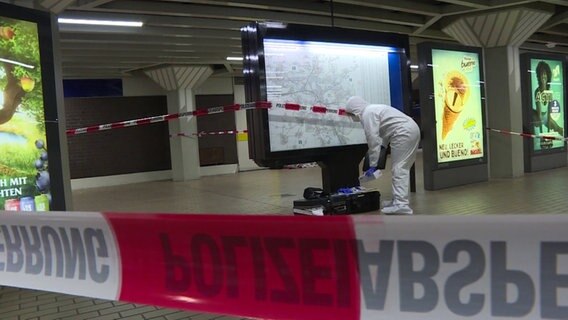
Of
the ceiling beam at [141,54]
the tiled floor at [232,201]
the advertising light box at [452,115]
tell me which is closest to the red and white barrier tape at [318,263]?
the tiled floor at [232,201]

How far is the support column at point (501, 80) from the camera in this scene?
1052 centimetres

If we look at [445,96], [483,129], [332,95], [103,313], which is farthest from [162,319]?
[483,129]

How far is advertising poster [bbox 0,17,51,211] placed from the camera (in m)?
4.94

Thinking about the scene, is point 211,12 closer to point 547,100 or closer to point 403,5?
point 403,5

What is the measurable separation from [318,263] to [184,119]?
13.7 metres

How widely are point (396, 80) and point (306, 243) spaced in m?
6.20

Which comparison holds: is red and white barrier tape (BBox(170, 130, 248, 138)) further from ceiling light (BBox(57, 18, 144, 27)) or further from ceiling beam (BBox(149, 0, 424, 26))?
ceiling beam (BBox(149, 0, 424, 26))

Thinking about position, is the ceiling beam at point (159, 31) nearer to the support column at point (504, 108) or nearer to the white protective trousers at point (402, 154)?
the white protective trousers at point (402, 154)

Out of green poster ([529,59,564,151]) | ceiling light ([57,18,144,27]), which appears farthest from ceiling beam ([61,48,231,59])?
green poster ([529,59,564,151])

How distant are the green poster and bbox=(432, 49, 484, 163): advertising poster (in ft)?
7.81

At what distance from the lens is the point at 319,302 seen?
224cm

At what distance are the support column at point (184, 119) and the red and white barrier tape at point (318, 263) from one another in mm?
12297

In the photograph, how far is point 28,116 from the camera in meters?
5.16

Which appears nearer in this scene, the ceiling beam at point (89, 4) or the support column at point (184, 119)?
the ceiling beam at point (89, 4)
